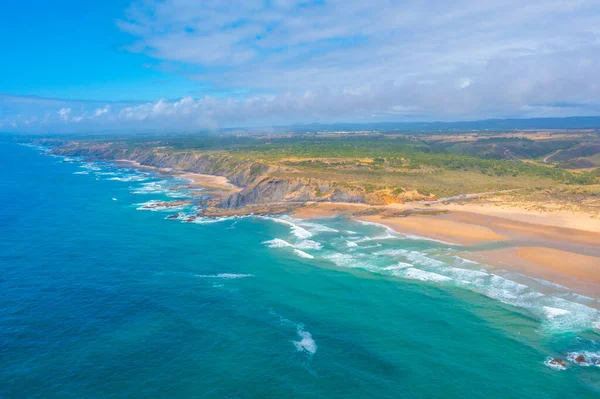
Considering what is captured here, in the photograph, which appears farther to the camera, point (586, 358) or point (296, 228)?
point (296, 228)

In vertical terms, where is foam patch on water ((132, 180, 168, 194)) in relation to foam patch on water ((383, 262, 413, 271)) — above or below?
above

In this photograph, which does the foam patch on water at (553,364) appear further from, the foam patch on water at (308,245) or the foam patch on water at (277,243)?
the foam patch on water at (277,243)

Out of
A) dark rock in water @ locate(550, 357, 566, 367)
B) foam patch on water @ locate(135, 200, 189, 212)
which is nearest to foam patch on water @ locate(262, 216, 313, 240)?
foam patch on water @ locate(135, 200, 189, 212)

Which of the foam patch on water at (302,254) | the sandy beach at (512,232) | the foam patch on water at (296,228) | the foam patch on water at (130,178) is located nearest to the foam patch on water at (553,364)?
the sandy beach at (512,232)

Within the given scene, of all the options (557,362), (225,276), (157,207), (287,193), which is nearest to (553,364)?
(557,362)

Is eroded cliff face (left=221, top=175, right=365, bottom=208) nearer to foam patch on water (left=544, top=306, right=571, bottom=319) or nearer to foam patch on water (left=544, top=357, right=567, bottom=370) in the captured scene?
foam patch on water (left=544, top=306, right=571, bottom=319)

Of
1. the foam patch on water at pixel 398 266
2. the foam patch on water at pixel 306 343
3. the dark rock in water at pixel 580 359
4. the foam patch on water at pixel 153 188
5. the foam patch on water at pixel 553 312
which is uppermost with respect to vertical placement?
the foam patch on water at pixel 153 188

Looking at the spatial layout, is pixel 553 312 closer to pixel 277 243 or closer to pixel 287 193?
pixel 277 243

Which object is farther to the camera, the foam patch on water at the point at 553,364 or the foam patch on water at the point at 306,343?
the foam patch on water at the point at 306,343

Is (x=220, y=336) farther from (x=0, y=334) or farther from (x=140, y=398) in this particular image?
(x=0, y=334)
